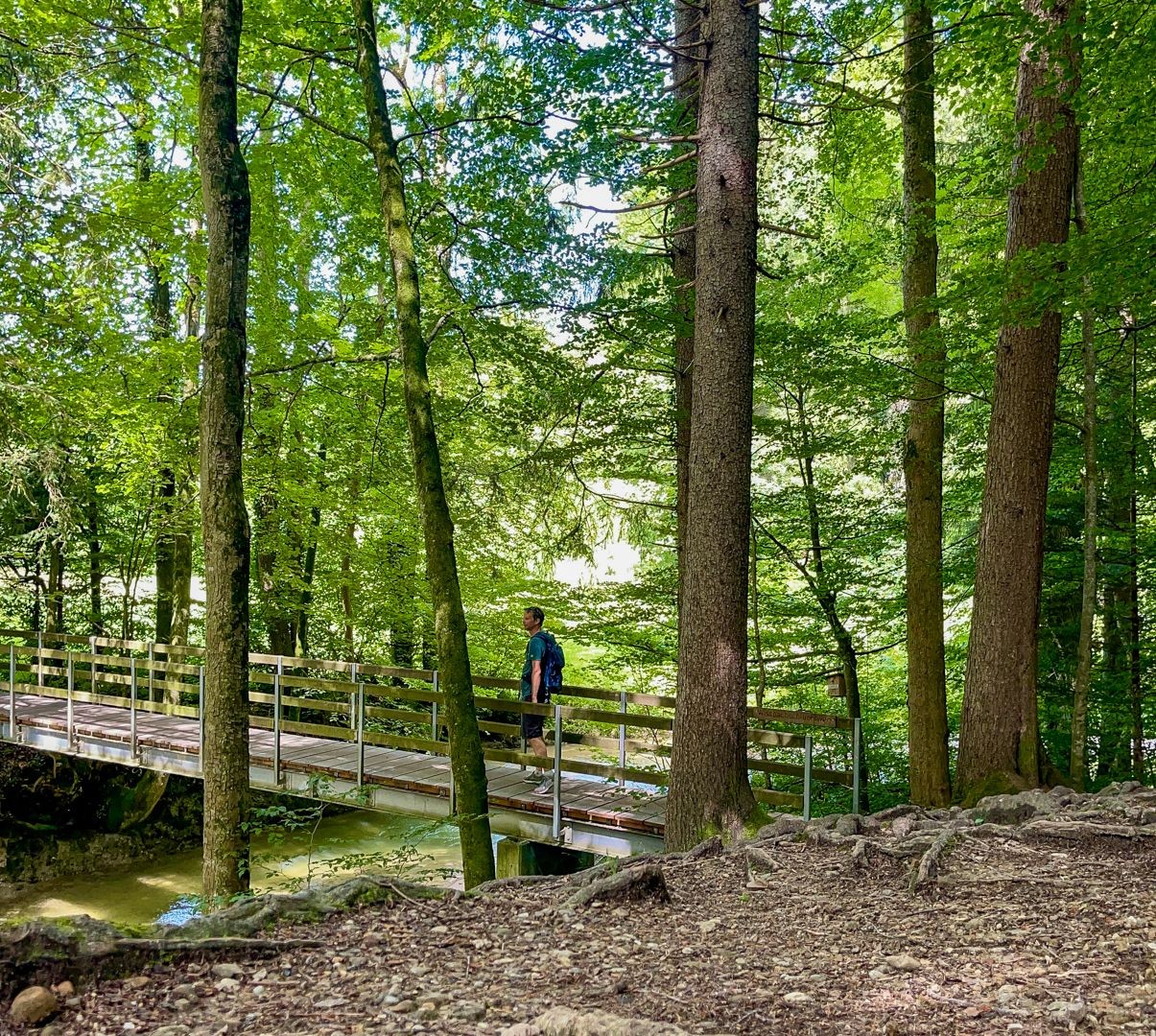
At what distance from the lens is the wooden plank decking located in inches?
294

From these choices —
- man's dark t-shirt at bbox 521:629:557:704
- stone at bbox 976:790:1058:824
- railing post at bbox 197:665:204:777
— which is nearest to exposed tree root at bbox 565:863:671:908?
stone at bbox 976:790:1058:824

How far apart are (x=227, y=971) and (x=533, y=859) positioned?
4.22 m

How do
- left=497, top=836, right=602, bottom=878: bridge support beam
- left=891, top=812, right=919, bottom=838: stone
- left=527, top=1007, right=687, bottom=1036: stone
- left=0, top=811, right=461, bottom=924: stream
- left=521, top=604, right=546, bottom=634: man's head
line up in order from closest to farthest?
1. left=527, top=1007, right=687, bottom=1036: stone
2. left=891, top=812, right=919, bottom=838: stone
3. left=497, top=836, right=602, bottom=878: bridge support beam
4. left=521, top=604, right=546, bottom=634: man's head
5. left=0, top=811, right=461, bottom=924: stream

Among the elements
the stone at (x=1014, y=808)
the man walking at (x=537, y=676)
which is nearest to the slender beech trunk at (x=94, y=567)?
the man walking at (x=537, y=676)

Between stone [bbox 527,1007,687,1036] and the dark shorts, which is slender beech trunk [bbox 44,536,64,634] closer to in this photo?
the dark shorts

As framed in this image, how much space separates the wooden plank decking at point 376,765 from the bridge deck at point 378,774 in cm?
1

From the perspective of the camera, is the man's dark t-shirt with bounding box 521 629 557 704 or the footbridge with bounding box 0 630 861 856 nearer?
the footbridge with bounding box 0 630 861 856

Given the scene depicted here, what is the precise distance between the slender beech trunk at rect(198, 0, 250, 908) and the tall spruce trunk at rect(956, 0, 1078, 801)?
18.3ft

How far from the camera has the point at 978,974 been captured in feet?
9.94

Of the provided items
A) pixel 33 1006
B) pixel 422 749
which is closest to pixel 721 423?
pixel 33 1006

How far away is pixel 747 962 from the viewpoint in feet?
11.1

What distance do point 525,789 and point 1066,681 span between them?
262 inches

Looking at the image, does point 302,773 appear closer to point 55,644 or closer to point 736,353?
point 736,353

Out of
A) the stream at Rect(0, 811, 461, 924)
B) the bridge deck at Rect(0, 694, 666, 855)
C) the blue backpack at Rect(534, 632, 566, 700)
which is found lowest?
the stream at Rect(0, 811, 461, 924)
